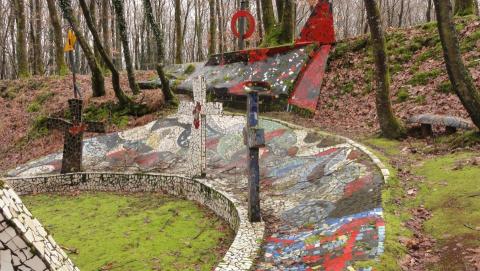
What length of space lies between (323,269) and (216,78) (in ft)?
39.5

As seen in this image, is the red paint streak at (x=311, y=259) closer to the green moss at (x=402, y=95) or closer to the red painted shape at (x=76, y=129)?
the green moss at (x=402, y=95)

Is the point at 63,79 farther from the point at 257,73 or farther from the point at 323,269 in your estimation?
the point at 323,269

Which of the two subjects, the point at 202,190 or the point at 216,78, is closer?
the point at 202,190

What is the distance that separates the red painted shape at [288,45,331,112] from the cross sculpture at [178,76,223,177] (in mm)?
4389

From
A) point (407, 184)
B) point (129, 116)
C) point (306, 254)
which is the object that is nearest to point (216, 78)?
point (129, 116)

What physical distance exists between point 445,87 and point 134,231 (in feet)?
27.0

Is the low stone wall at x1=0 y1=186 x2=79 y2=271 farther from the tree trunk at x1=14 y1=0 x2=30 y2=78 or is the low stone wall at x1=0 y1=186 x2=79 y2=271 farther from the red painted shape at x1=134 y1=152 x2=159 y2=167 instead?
the tree trunk at x1=14 y1=0 x2=30 y2=78

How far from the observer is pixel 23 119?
18.0m

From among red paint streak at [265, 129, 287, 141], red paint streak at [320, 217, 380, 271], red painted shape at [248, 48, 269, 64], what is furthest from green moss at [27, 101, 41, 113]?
red paint streak at [320, 217, 380, 271]

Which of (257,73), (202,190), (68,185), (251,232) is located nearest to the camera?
(251,232)

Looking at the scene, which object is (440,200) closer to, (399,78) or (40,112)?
(399,78)

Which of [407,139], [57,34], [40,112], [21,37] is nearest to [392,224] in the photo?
[407,139]

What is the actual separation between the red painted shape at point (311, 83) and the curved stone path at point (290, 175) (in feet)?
5.34

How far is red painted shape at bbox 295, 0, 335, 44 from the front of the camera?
15.0 metres
